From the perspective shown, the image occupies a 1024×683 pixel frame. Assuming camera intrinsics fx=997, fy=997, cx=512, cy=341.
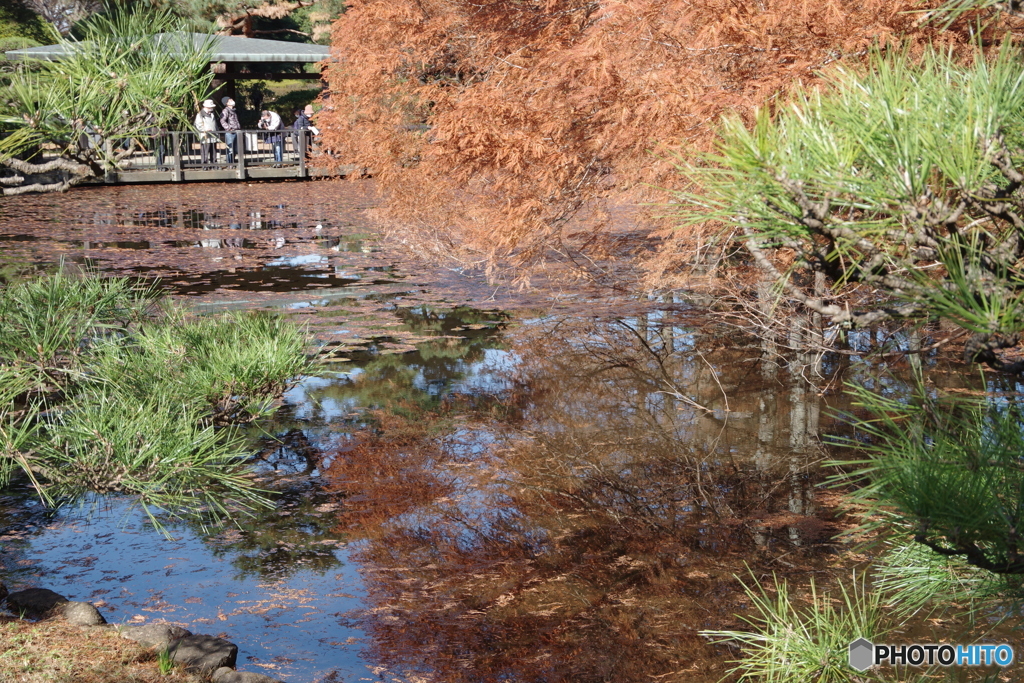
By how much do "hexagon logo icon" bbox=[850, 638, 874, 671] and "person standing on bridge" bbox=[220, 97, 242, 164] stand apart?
81.0 feet

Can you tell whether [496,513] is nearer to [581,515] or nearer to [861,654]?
[581,515]

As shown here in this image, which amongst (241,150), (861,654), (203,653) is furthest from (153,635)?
(241,150)

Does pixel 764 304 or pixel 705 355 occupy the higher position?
pixel 764 304

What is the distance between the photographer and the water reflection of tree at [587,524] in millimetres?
5078

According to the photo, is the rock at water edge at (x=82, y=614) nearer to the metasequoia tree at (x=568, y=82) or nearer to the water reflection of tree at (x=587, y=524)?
the water reflection of tree at (x=587, y=524)

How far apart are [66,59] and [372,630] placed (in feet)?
10.6

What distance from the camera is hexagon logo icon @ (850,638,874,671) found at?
307cm

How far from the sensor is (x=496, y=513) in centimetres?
682

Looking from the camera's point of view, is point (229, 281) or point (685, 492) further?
point (229, 281)

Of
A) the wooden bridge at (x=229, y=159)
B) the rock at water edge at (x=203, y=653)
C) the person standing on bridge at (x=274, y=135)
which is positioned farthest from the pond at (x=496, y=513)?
the person standing on bridge at (x=274, y=135)

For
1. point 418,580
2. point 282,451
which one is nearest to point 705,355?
point 282,451

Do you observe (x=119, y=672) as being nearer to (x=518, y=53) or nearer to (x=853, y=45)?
(x=853, y=45)

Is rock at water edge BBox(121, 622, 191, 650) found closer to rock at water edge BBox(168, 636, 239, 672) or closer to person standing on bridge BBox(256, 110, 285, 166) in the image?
rock at water edge BBox(168, 636, 239, 672)

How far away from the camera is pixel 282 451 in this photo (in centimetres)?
798
